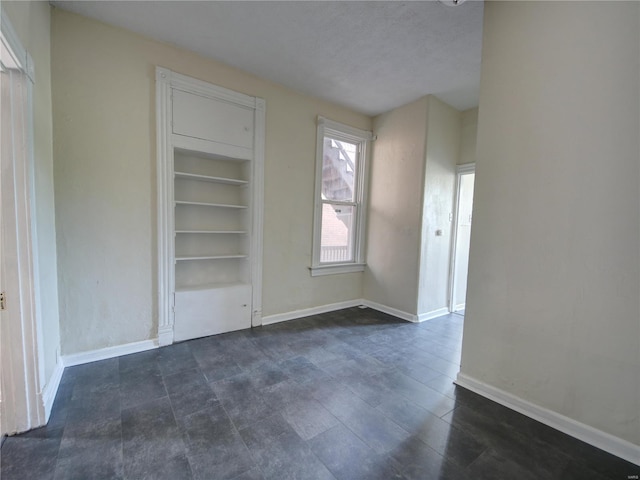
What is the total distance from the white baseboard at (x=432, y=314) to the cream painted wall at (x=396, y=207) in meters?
0.14

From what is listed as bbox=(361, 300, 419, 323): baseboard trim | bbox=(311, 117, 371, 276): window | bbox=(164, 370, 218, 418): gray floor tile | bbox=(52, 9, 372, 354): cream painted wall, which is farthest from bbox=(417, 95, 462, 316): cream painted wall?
bbox=(164, 370, 218, 418): gray floor tile

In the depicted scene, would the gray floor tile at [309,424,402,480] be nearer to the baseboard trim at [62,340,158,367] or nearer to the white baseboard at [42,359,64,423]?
the white baseboard at [42,359,64,423]

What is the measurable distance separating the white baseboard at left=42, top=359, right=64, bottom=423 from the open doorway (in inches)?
168

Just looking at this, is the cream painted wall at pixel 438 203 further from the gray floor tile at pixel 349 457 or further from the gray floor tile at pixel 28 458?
the gray floor tile at pixel 28 458

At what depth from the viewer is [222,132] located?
9.39 ft

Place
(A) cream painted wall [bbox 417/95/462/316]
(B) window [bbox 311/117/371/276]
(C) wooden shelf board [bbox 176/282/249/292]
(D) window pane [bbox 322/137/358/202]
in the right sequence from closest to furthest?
1. (C) wooden shelf board [bbox 176/282/249/292]
2. (A) cream painted wall [bbox 417/95/462/316]
3. (B) window [bbox 311/117/371/276]
4. (D) window pane [bbox 322/137/358/202]

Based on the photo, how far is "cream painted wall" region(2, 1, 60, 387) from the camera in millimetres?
1701

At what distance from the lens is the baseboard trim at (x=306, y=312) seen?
3.37 metres

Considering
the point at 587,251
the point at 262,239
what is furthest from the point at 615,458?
the point at 262,239

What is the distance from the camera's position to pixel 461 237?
406cm

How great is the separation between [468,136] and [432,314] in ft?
8.10

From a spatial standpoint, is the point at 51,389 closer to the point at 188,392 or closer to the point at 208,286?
the point at 188,392

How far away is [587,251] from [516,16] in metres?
1.58

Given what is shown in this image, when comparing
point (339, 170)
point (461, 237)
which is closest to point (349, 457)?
point (339, 170)
